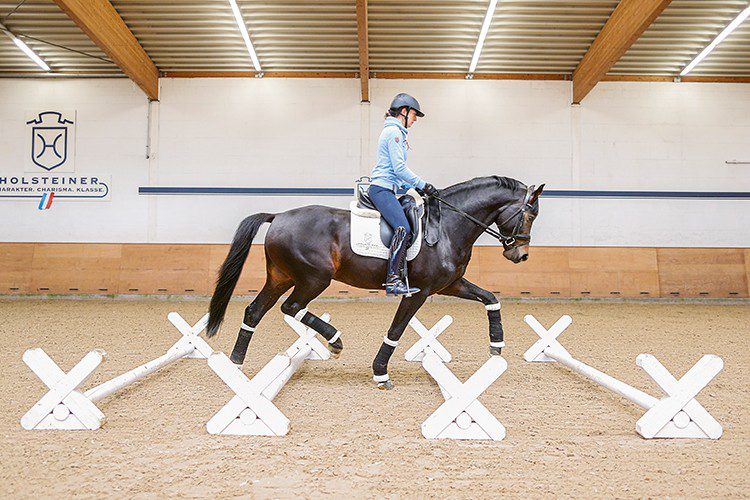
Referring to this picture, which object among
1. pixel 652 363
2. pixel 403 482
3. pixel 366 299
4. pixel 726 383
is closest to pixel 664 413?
pixel 652 363

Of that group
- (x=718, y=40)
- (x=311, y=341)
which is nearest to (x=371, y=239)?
(x=311, y=341)

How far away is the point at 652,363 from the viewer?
313 cm

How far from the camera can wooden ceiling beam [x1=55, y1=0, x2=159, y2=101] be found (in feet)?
34.4

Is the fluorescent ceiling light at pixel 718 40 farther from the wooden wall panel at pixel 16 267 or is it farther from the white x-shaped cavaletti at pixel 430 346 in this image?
the wooden wall panel at pixel 16 267

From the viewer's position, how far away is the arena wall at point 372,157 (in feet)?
45.0

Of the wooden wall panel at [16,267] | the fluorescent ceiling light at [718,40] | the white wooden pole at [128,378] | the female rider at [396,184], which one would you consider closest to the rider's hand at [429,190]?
the female rider at [396,184]

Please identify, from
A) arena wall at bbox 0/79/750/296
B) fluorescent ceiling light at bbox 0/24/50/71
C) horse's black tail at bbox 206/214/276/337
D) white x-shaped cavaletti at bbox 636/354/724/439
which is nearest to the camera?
white x-shaped cavaletti at bbox 636/354/724/439

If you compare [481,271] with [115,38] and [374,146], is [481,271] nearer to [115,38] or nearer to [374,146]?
[374,146]

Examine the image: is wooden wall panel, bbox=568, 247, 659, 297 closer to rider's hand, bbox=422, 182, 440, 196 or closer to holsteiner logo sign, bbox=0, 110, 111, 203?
rider's hand, bbox=422, 182, 440, 196

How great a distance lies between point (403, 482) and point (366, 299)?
36.5 ft

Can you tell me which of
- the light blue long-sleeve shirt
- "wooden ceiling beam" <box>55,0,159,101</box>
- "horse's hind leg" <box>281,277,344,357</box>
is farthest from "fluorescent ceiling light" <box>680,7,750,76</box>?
"wooden ceiling beam" <box>55,0,159,101</box>

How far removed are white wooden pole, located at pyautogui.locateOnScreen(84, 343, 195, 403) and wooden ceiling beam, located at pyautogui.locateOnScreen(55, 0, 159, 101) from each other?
28.0 ft

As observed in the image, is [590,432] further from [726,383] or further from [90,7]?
[90,7]

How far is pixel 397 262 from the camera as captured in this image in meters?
4.32
